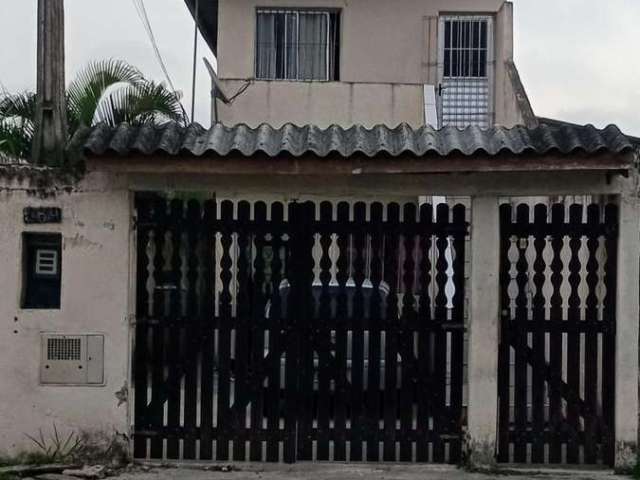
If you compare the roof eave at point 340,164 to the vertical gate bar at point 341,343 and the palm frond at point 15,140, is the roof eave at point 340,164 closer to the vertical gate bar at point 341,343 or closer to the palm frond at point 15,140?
the vertical gate bar at point 341,343

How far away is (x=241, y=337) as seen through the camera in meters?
7.84

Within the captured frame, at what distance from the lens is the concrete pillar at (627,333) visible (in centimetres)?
767

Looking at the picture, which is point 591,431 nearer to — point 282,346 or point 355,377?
point 355,377

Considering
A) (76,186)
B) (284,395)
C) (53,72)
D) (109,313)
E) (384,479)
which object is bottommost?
(384,479)

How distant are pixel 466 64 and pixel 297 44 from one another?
9.91ft

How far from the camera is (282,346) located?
7.86 m

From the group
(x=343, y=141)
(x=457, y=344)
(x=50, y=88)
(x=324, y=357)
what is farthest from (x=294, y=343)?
(x=50, y=88)

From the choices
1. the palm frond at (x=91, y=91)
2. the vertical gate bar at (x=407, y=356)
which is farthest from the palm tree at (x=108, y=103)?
the vertical gate bar at (x=407, y=356)

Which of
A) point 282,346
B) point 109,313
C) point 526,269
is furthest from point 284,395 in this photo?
point 526,269

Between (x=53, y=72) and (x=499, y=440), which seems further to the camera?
(x=53, y=72)

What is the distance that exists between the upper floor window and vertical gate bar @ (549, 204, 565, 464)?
31.6 feet

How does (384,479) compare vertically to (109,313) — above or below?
below

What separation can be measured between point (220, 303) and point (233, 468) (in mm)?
1348

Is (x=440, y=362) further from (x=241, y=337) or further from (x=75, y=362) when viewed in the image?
(x=75, y=362)
